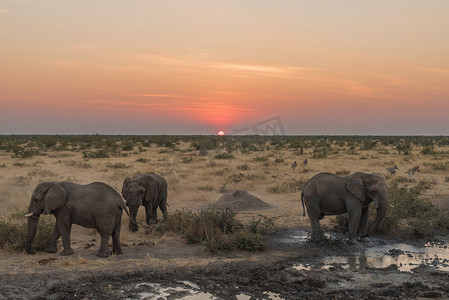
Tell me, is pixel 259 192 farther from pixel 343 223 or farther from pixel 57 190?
pixel 57 190

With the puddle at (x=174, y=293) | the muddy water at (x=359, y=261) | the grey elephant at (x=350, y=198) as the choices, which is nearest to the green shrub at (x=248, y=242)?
the muddy water at (x=359, y=261)

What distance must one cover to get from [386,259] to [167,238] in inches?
201

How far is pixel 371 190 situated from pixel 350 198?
508 mm

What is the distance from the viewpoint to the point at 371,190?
9688 mm

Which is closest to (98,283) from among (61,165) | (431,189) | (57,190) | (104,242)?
(104,242)

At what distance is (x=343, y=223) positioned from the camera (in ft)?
37.1

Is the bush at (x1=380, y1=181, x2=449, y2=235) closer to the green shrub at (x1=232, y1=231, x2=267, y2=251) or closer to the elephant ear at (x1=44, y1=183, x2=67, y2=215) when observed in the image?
the green shrub at (x1=232, y1=231, x2=267, y2=251)

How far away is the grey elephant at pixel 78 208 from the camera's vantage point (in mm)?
8406

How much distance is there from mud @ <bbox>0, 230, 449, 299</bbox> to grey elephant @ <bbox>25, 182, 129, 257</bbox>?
513mm

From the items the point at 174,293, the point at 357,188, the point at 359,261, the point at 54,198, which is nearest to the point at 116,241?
the point at 54,198

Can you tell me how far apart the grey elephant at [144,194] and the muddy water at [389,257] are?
13.9 ft

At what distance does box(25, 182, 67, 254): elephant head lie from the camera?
8375mm

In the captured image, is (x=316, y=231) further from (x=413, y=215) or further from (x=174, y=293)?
(x=174, y=293)

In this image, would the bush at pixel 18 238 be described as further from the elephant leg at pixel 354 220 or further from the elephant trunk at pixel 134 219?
the elephant leg at pixel 354 220
